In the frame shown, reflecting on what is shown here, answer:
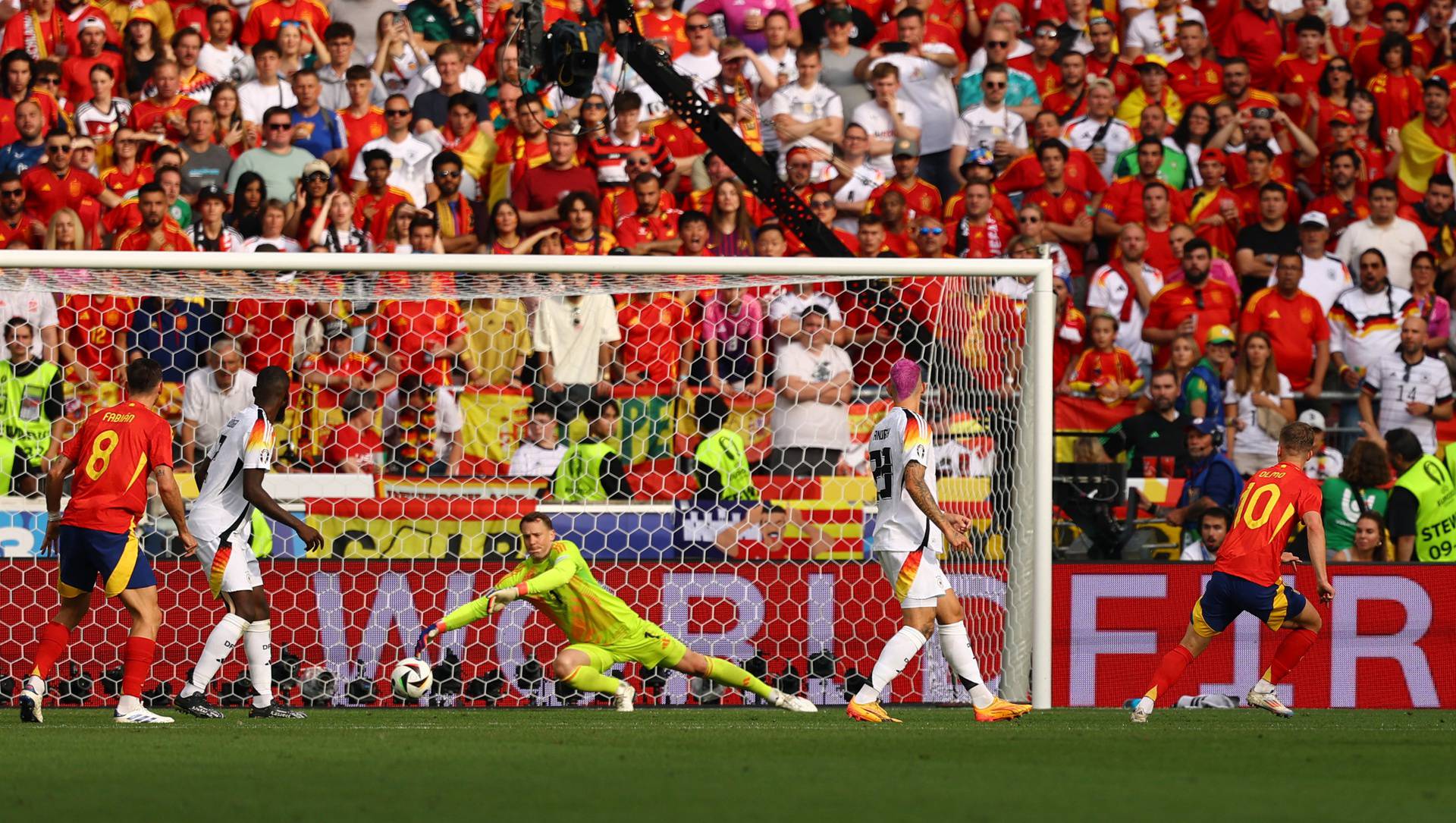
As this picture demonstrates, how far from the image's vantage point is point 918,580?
9.72 metres

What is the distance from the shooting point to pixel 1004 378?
12070 mm

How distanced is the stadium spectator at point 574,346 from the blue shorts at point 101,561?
11.2 feet

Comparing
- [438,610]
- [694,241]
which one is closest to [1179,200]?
[694,241]

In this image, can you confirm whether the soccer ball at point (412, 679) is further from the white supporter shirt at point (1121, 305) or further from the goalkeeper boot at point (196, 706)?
the white supporter shirt at point (1121, 305)

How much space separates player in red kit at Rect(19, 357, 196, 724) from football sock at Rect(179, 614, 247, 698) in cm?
36

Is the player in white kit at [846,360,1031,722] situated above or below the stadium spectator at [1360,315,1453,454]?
below

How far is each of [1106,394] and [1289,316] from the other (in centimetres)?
178

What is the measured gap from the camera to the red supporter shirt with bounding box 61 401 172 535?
379 inches

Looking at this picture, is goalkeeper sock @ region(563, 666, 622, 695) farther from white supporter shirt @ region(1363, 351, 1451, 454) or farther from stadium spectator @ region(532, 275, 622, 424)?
white supporter shirt @ region(1363, 351, 1451, 454)

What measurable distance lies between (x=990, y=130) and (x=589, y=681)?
305 inches

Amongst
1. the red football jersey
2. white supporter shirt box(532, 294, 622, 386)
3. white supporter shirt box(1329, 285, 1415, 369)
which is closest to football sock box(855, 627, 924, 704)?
the red football jersey

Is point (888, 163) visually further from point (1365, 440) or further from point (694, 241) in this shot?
point (1365, 440)

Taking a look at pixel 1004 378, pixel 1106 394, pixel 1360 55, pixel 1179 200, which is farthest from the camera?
pixel 1360 55

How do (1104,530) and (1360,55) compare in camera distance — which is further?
(1360,55)
